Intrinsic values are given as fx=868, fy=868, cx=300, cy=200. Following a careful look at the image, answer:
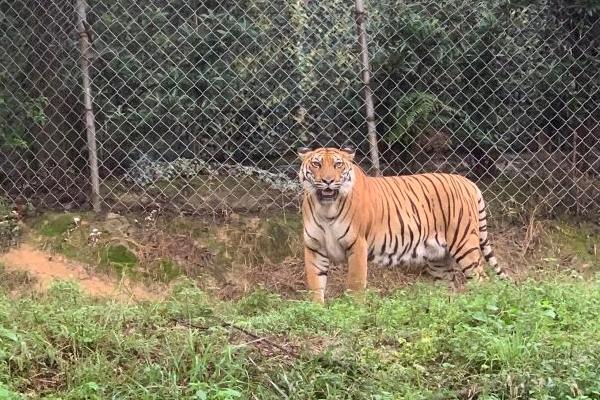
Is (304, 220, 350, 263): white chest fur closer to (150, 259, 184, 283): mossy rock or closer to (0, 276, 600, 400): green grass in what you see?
(150, 259, 184, 283): mossy rock

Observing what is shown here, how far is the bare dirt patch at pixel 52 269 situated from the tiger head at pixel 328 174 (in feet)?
4.94

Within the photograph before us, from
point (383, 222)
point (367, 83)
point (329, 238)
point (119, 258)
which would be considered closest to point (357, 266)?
point (329, 238)

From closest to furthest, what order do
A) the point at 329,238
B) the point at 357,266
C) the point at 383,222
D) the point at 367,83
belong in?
1. the point at 357,266
2. the point at 329,238
3. the point at 383,222
4. the point at 367,83

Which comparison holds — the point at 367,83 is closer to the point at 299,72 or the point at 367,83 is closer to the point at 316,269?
the point at 299,72

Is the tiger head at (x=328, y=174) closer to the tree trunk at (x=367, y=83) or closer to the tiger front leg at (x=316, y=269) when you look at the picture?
the tiger front leg at (x=316, y=269)

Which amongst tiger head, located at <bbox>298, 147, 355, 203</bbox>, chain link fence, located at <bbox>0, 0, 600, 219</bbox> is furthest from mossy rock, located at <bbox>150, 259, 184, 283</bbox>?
Result: tiger head, located at <bbox>298, 147, 355, 203</bbox>

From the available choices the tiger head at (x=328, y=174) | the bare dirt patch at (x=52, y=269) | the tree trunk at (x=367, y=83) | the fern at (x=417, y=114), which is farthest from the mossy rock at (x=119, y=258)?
the fern at (x=417, y=114)

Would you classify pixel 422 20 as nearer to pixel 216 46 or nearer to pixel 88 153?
pixel 216 46

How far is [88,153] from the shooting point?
7.68m

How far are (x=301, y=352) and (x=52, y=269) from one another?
3.82 m

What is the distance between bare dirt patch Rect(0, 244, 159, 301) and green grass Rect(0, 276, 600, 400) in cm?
233

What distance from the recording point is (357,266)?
6520mm

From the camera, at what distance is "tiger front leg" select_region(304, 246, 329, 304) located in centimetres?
664

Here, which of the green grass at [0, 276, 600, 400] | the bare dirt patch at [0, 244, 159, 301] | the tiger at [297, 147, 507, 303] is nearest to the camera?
the green grass at [0, 276, 600, 400]
